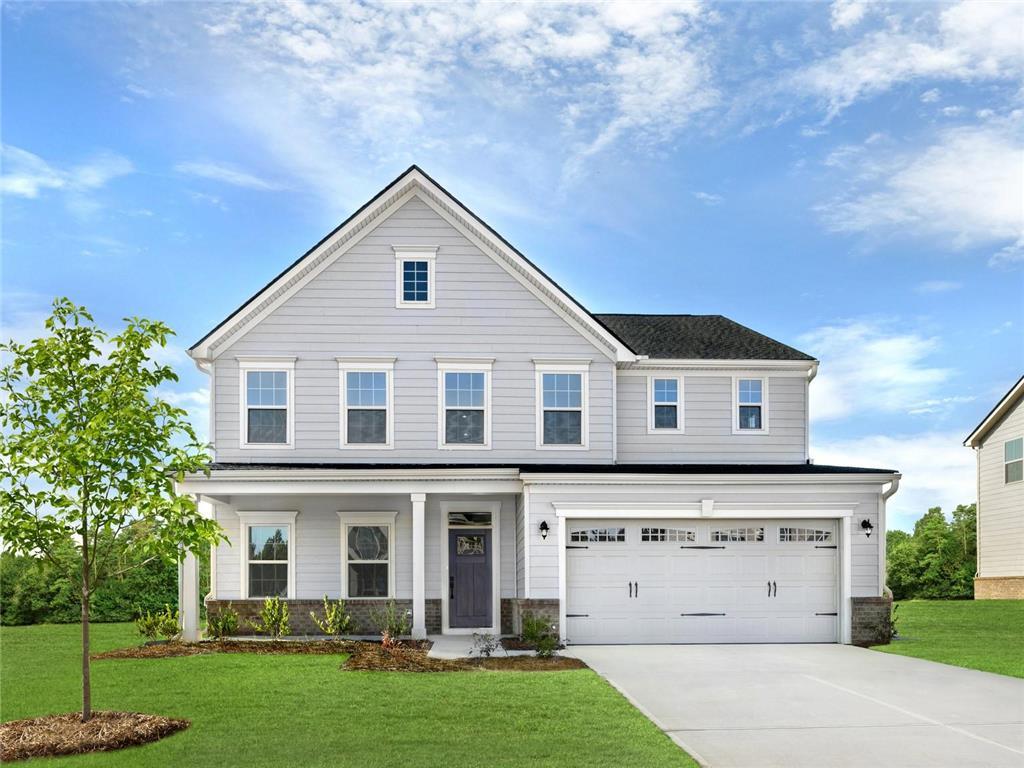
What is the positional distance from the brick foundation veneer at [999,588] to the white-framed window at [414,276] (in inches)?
907

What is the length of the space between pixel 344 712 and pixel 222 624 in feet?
33.6

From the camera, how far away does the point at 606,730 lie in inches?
438

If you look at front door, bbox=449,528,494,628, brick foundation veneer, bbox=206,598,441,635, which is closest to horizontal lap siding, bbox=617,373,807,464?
front door, bbox=449,528,494,628

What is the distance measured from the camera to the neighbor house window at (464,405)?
22.9 meters

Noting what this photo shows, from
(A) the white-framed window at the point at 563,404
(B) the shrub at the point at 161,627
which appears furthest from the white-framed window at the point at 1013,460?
(B) the shrub at the point at 161,627

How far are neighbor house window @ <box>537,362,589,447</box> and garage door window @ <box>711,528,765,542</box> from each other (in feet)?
12.6

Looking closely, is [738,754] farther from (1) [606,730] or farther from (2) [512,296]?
(2) [512,296]

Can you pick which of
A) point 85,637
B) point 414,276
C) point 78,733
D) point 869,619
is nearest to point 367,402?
point 414,276

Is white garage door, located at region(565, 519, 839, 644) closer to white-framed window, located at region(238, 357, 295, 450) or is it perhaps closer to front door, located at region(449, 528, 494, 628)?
front door, located at region(449, 528, 494, 628)

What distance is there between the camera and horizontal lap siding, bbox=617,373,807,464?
2438cm

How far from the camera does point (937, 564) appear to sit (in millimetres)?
39594

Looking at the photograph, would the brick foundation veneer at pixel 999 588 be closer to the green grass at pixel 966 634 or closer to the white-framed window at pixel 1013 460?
the green grass at pixel 966 634

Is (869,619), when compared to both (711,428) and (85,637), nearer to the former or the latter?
(711,428)

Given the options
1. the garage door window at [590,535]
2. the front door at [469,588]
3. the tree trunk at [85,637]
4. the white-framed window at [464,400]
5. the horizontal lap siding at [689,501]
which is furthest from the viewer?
the white-framed window at [464,400]
